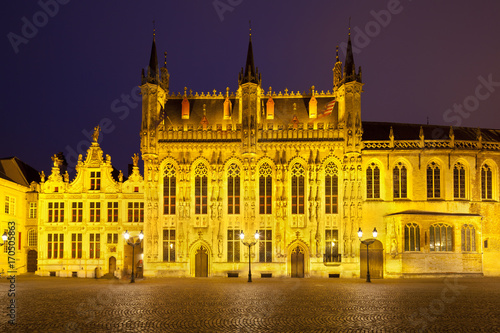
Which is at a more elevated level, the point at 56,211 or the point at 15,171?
the point at 15,171

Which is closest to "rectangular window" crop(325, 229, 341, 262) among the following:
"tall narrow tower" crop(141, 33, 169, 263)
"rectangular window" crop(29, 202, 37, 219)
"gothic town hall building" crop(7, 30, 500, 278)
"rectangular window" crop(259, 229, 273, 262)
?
"gothic town hall building" crop(7, 30, 500, 278)

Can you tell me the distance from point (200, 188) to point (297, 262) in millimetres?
11602

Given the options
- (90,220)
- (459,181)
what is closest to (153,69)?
(90,220)

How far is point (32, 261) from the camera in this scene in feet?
195

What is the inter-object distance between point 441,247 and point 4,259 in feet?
139

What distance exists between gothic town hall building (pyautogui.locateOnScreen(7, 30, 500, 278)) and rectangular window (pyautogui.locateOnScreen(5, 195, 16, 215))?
14933 mm

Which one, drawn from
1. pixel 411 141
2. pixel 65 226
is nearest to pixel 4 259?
pixel 65 226

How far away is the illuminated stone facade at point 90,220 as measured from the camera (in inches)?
2151

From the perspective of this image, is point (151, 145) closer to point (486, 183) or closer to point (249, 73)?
point (249, 73)

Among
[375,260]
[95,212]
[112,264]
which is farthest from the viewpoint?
[95,212]

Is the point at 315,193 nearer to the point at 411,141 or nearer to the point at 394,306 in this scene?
the point at 411,141

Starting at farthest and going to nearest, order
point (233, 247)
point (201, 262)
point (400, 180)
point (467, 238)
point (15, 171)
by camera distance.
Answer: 1. point (15, 171)
2. point (201, 262)
3. point (400, 180)
4. point (233, 247)
5. point (467, 238)

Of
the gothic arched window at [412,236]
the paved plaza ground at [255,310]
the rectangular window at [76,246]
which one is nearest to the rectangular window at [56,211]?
the rectangular window at [76,246]

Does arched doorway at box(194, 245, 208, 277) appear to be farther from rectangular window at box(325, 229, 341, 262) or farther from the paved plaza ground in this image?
the paved plaza ground
